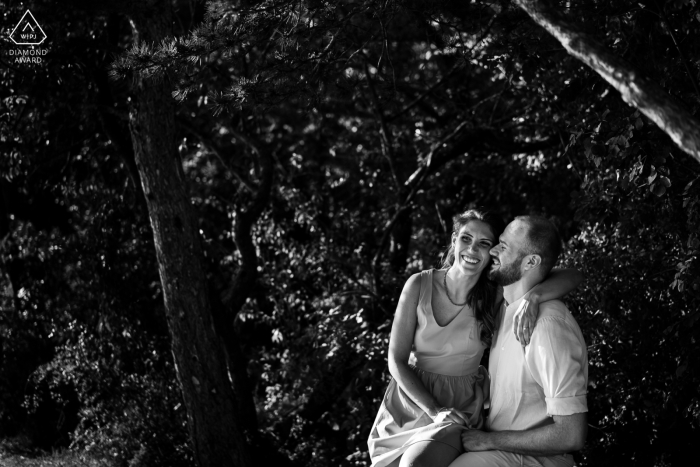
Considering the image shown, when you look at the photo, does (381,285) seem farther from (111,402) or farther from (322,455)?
(111,402)

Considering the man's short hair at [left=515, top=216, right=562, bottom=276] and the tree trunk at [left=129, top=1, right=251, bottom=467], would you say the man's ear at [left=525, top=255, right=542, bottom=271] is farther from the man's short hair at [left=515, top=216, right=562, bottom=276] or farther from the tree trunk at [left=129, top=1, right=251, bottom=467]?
the tree trunk at [left=129, top=1, right=251, bottom=467]

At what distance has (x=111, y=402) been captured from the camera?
6391 millimetres

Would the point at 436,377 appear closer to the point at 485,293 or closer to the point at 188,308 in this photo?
the point at 485,293

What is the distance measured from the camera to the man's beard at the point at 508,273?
3.11m

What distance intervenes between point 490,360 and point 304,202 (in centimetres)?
378

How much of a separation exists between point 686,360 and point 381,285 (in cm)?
264

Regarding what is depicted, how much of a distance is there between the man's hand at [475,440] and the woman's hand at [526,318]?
39 centimetres

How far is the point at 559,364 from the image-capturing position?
2768 mm

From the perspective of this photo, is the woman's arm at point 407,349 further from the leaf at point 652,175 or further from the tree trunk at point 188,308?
the tree trunk at point 188,308

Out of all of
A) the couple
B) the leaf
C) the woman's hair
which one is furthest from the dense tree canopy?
the couple

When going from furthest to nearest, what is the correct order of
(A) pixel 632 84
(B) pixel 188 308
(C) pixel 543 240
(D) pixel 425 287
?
(B) pixel 188 308 < (D) pixel 425 287 < (C) pixel 543 240 < (A) pixel 632 84

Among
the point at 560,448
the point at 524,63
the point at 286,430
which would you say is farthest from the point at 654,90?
the point at 286,430

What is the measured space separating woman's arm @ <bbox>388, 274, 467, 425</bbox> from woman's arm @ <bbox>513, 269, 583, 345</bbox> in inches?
22.4

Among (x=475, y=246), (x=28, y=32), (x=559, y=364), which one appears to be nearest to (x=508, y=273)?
(x=475, y=246)
